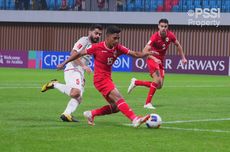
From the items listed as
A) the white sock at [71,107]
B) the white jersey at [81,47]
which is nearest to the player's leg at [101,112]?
the white sock at [71,107]

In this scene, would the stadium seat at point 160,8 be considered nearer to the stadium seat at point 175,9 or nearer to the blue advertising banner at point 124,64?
the stadium seat at point 175,9

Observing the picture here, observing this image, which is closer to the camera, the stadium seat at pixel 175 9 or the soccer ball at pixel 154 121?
the soccer ball at pixel 154 121

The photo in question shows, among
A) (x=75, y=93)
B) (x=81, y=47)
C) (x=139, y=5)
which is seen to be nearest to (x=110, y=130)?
(x=75, y=93)

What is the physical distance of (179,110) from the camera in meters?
17.5

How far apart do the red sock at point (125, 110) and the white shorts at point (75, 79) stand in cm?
190

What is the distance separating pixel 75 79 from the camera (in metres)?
14.6

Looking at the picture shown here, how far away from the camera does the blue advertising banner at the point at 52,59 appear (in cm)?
5106

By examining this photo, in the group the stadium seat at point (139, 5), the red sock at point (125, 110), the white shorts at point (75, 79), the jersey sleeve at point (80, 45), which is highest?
the jersey sleeve at point (80, 45)

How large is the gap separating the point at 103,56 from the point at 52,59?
38850mm

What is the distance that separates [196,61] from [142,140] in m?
36.4

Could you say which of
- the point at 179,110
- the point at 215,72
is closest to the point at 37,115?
the point at 179,110

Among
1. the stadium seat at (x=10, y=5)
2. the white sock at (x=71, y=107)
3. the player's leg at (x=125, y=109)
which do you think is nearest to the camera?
the player's leg at (x=125, y=109)

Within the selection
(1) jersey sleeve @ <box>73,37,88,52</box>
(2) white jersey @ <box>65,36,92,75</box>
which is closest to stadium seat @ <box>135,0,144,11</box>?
(2) white jersey @ <box>65,36,92,75</box>

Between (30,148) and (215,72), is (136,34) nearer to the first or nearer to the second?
(215,72)
